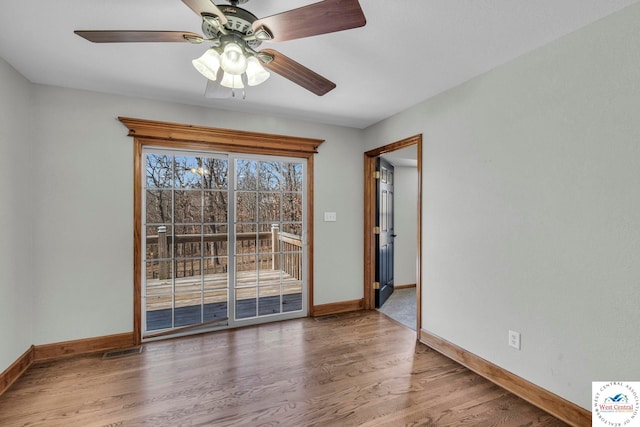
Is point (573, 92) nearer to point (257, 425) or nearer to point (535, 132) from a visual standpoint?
point (535, 132)

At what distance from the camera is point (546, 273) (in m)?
1.97

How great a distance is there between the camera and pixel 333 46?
2006 millimetres

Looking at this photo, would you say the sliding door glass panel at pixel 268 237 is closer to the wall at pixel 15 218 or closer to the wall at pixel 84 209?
the wall at pixel 84 209

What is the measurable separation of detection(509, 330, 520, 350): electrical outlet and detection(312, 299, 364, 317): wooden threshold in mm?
2030

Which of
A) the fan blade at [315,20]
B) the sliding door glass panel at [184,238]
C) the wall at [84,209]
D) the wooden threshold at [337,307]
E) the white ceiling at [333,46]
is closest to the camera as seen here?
the fan blade at [315,20]

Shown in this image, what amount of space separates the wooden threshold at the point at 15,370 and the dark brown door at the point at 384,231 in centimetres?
364

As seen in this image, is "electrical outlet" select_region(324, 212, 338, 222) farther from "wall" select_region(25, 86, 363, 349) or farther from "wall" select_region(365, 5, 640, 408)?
"wall" select_region(25, 86, 363, 349)

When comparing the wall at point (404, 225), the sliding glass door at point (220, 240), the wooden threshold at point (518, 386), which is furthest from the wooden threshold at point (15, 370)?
the wall at point (404, 225)

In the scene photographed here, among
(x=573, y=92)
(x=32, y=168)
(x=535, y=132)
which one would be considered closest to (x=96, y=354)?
(x=32, y=168)

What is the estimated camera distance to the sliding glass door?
310 cm

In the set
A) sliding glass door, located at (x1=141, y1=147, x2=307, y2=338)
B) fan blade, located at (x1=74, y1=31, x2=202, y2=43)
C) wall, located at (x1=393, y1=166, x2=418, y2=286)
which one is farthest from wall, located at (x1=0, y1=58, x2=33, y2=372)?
wall, located at (x1=393, y1=166, x2=418, y2=286)

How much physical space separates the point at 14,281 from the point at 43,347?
720mm

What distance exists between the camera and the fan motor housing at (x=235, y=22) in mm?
1369

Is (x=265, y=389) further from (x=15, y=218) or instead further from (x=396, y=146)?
(x=396, y=146)
